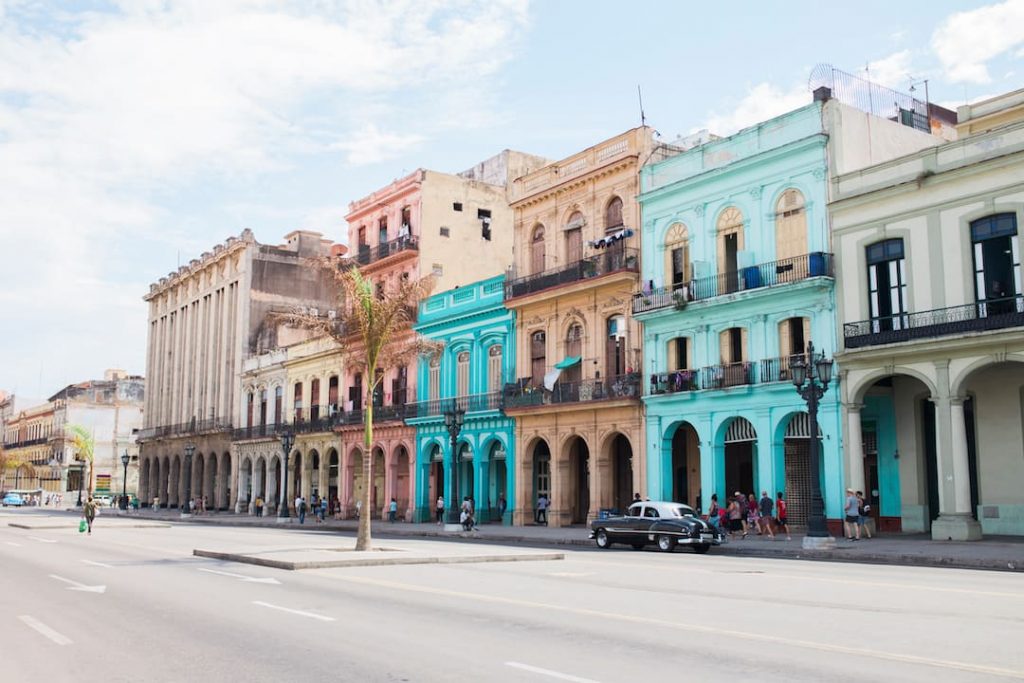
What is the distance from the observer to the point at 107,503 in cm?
8988

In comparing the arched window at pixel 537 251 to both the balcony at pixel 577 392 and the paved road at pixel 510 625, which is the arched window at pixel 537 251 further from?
the paved road at pixel 510 625

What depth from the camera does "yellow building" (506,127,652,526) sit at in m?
36.6

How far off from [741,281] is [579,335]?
335 inches

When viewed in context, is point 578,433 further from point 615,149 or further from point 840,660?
point 840,660

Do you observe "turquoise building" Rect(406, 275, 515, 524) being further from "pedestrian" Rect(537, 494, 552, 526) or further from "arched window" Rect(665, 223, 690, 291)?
"arched window" Rect(665, 223, 690, 291)

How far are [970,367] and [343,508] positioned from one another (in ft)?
113

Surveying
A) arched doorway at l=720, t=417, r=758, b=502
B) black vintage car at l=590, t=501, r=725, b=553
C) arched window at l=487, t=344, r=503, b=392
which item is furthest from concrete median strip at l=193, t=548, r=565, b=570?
arched window at l=487, t=344, r=503, b=392

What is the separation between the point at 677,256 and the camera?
3531 cm

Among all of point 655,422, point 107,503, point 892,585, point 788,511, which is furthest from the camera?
point 107,503

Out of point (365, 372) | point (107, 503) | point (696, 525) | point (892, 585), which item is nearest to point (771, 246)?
point (696, 525)

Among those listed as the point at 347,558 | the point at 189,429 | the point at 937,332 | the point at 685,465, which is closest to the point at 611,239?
the point at 685,465

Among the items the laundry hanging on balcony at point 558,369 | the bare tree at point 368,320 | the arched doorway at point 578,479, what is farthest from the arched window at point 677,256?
the bare tree at point 368,320

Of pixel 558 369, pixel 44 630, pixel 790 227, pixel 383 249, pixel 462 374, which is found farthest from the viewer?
pixel 383 249

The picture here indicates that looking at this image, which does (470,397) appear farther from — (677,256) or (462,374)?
(677,256)
